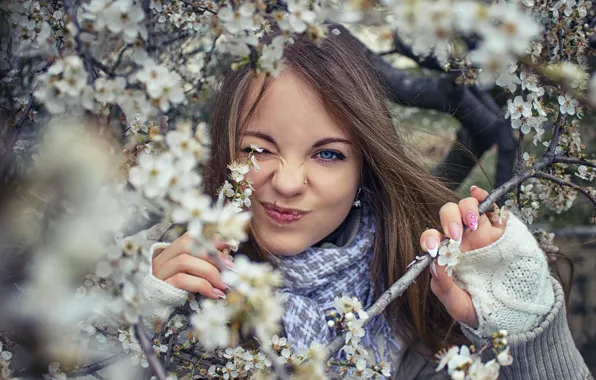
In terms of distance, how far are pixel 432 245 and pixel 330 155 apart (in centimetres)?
39

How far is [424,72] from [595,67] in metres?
0.94

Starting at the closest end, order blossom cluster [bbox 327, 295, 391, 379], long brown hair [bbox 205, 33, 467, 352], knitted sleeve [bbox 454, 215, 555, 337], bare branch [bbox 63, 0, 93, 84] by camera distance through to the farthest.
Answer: bare branch [bbox 63, 0, 93, 84] → blossom cluster [bbox 327, 295, 391, 379] → knitted sleeve [bbox 454, 215, 555, 337] → long brown hair [bbox 205, 33, 467, 352]

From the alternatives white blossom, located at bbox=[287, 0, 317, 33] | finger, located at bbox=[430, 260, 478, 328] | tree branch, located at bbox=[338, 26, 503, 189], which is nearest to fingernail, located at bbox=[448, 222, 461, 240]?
finger, located at bbox=[430, 260, 478, 328]

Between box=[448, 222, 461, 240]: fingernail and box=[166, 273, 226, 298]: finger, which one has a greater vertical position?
box=[448, 222, 461, 240]: fingernail

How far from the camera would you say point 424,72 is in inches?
124

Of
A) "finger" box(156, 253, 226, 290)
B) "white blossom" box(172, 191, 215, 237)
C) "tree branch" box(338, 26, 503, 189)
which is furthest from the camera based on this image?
"tree branch" box(338, 26, 503, 189)

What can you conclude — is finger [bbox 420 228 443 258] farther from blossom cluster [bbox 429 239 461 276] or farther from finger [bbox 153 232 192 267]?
finger [bbox 153 232 192 267]

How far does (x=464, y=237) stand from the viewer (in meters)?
1.49

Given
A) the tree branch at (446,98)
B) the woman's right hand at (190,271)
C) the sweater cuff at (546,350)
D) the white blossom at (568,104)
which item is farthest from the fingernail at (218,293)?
the tree branch at (446,98)

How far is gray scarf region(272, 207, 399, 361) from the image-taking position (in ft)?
5.02

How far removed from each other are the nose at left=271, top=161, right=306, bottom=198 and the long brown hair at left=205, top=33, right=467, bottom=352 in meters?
0.14

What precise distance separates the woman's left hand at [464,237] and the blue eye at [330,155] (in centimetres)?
30

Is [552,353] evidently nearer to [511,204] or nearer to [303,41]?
[511,204]

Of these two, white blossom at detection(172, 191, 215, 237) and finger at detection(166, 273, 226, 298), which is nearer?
white blossom at detection(172, 191, 215, 237)
